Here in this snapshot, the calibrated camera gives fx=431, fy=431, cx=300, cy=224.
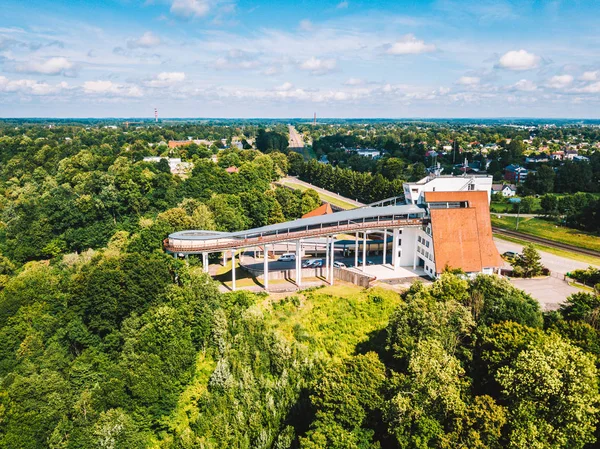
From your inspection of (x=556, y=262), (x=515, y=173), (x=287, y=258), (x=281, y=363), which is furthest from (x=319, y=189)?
(x=281, y=363)

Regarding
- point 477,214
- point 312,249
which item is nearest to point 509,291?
point 477,214

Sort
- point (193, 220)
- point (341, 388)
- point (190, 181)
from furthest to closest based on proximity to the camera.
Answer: point (190, 181) < point (193, 220) < point (341, 388)

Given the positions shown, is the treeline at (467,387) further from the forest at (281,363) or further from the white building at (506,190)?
the white building at (506,190)

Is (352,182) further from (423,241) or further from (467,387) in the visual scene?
(467,387)

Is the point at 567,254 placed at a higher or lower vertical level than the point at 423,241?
lower

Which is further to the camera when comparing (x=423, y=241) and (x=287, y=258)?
(x=287, y=258)

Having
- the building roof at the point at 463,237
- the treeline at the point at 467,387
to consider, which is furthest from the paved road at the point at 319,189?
the treeline at the point at 467,387

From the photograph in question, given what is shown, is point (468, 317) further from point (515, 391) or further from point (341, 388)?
point (341, 388)
